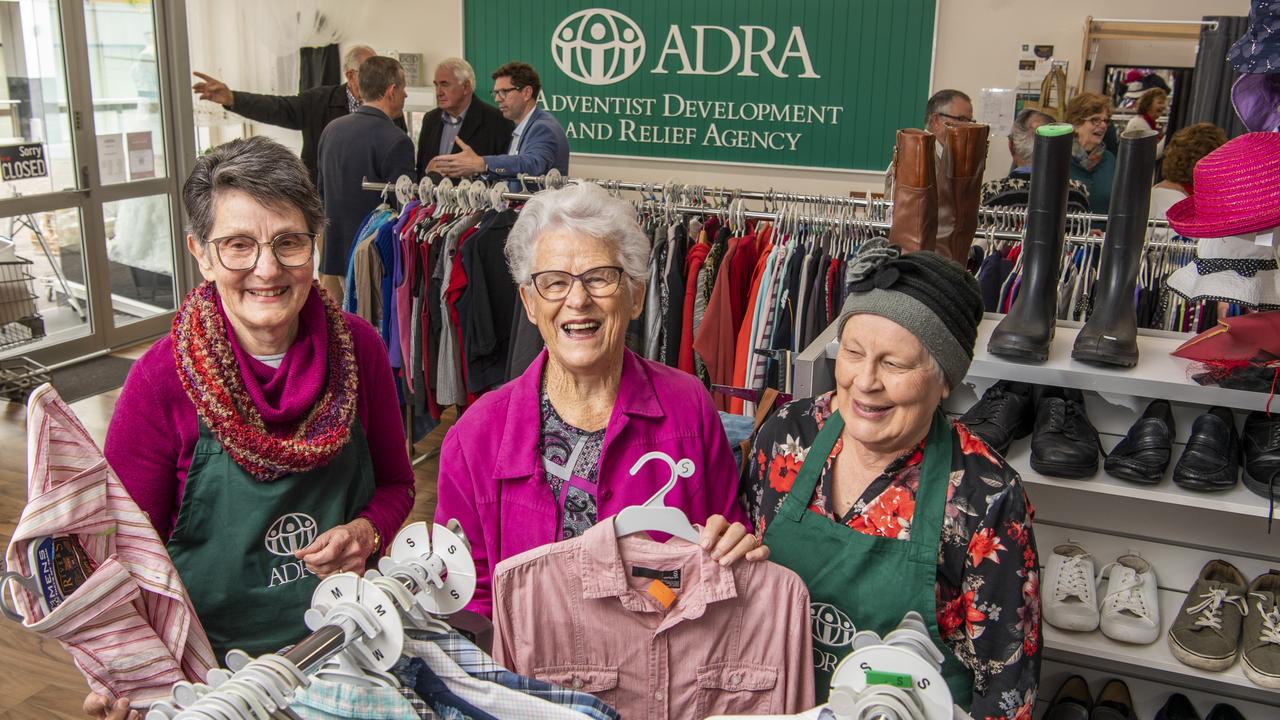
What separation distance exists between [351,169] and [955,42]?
4.11 metres

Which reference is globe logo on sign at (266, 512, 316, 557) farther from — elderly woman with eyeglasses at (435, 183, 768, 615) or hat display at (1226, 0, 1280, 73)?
hat display at (1226, 0, 1280, 73)

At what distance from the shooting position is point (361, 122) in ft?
16.1

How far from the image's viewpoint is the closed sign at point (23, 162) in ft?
17.9

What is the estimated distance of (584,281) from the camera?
5.52ft

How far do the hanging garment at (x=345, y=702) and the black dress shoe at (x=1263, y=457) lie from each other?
5.65 feet

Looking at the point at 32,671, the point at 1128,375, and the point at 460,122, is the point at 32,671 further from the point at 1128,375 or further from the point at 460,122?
the point at 460,122

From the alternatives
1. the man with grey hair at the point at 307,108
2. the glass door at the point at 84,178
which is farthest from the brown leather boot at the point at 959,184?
the glass door at the point at 84,178

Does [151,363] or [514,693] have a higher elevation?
[151,363]

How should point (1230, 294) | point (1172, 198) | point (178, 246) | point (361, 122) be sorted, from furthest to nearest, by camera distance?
point (178, 246), point (361, 122), point (1172, 198), point (1230, 294)

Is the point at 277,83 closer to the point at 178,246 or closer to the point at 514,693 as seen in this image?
the point at 178,246

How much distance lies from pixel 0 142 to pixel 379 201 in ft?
7.32

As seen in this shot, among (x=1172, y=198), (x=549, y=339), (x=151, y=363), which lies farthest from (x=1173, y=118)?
(x=151, y=363)

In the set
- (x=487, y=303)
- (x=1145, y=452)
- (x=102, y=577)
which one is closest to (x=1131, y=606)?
(x=1145, y=452)

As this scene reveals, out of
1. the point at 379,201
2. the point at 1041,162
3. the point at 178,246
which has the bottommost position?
the point at 178,246
